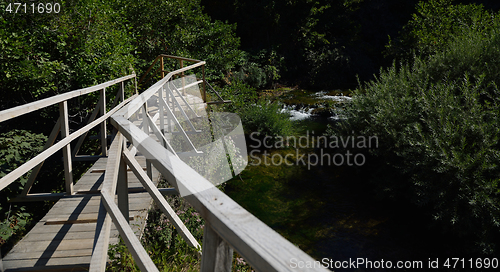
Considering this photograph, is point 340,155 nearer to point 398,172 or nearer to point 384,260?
point 398,172

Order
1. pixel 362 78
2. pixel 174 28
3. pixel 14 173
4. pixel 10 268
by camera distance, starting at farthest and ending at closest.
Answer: pixel 362 78 → pixel 174 28 → pixel 10 268 → pixel 14 173

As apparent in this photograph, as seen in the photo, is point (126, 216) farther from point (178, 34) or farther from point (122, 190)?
point (178, 34)

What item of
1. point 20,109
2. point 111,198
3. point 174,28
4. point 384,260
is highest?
point 174,28

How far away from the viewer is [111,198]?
6.46ft

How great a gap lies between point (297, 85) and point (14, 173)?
668 inches

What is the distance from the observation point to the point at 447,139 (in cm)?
561

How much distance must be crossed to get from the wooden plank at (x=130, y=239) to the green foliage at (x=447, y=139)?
510 centimetres

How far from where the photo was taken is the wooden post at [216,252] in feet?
3.11

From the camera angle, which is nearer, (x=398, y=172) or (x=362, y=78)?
(x=398, y=172)

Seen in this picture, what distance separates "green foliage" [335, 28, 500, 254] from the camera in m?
5.19

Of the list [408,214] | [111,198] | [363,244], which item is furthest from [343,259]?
[111,198]

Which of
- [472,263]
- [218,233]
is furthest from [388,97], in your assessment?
[218,233]

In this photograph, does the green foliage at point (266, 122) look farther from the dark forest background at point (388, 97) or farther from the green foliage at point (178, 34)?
the green foliage at point (178, 34)

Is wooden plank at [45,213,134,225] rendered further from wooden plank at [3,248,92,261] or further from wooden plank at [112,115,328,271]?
wooden plank at [112,115,328,271]
